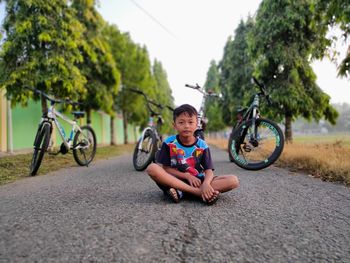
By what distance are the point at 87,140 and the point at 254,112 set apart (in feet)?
11.9

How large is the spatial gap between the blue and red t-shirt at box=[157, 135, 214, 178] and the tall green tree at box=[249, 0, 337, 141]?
10172 mm

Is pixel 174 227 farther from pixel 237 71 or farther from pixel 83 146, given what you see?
pixel 237 71

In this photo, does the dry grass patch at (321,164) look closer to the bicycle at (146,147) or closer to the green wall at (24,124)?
the bicycle at (146,147)

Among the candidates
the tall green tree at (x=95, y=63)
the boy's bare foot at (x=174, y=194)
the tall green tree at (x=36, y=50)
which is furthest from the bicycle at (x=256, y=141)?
the tall green tree at (x=95, y=63)

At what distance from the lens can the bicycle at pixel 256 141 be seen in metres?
4.56

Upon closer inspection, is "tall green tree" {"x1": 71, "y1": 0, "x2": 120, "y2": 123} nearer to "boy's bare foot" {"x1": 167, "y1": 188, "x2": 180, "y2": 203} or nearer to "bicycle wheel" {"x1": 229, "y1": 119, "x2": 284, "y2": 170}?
"bicycle wheel" {"x1": 229, "y1": 119, "x2": 284, "y2": 170}

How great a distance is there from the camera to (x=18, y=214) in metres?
2.28

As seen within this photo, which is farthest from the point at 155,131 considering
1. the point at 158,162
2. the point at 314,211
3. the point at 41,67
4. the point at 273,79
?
the point at 273,79

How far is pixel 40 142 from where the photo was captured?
15.7ft

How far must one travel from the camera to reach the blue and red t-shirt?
2.74 metres

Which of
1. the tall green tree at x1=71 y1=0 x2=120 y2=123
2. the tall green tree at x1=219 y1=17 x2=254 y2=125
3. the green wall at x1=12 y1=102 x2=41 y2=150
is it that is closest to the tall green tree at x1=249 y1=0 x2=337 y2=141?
the tall green tree at x1=219 y1=17 x2=254 y2=125

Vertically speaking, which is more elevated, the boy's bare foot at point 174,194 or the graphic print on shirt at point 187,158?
the graphic print on shirt at point 187,158

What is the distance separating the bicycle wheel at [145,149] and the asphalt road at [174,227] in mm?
1945

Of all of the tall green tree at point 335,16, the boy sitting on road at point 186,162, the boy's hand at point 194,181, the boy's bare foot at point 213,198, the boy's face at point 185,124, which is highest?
the tall green tree at point 335,16
